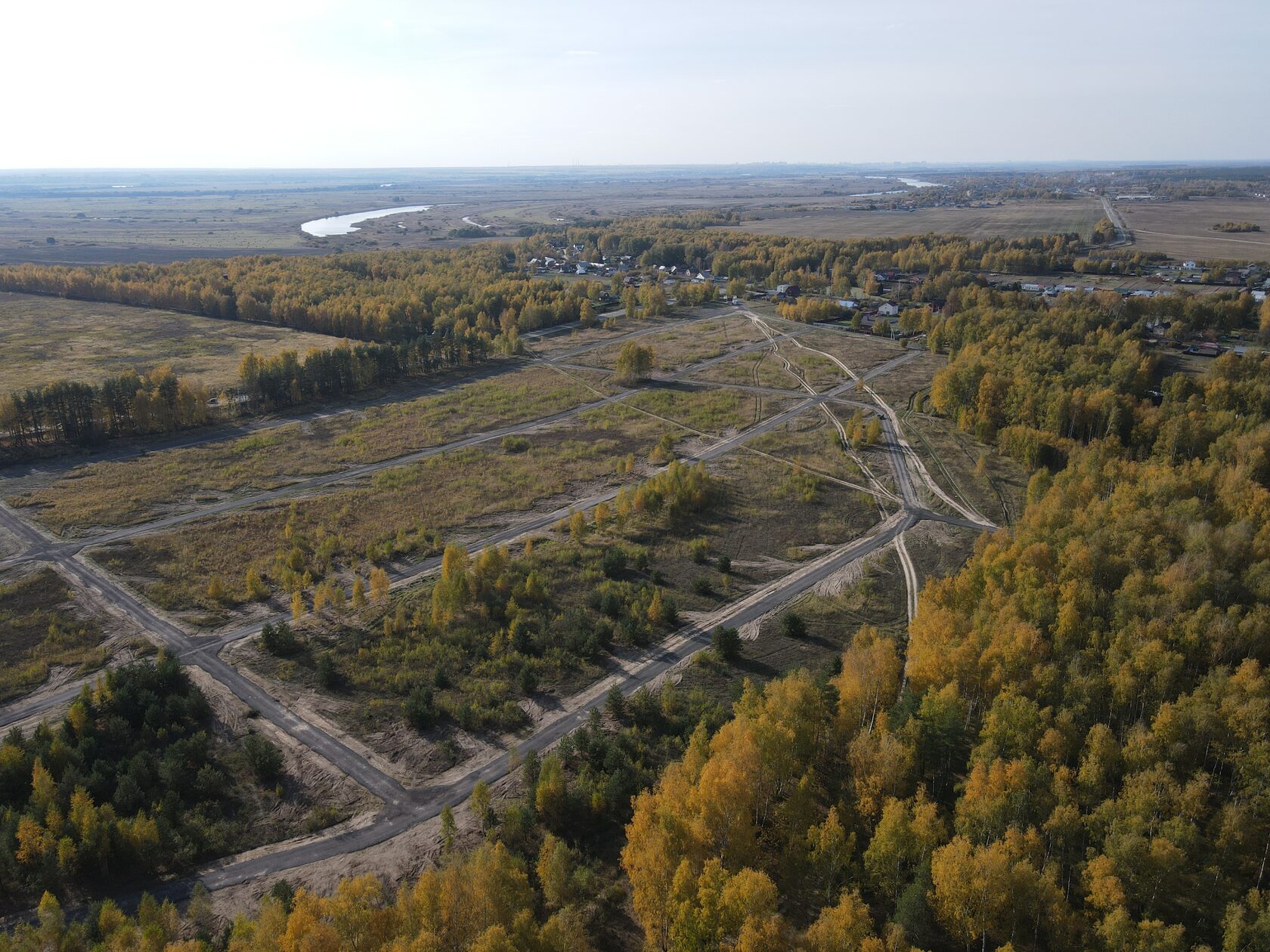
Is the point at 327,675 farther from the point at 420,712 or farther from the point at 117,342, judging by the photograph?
the point at 117,342

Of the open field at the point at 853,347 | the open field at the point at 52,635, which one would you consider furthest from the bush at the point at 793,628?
the open field at the point at 853,347

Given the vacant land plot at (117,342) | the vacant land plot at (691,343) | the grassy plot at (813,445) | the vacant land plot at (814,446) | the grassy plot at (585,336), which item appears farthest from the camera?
the grassy plot at (585,336)

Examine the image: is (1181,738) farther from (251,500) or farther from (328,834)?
(251,500)

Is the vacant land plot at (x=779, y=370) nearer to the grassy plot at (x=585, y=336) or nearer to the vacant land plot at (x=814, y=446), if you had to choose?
the vacant land plot at (x=814, y=446)

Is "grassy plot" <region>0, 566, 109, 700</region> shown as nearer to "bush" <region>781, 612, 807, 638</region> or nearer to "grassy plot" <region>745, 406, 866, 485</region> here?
"bush" <region>781, 612, 807, 638</region>

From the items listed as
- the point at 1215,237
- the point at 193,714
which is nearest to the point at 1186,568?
the point at 193,714

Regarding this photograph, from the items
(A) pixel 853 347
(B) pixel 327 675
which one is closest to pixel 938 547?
(B) pixel 327 675

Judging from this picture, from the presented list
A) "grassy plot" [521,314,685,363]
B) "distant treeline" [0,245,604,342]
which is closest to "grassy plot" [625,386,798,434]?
"grassy plot" [521,314,685,363]
